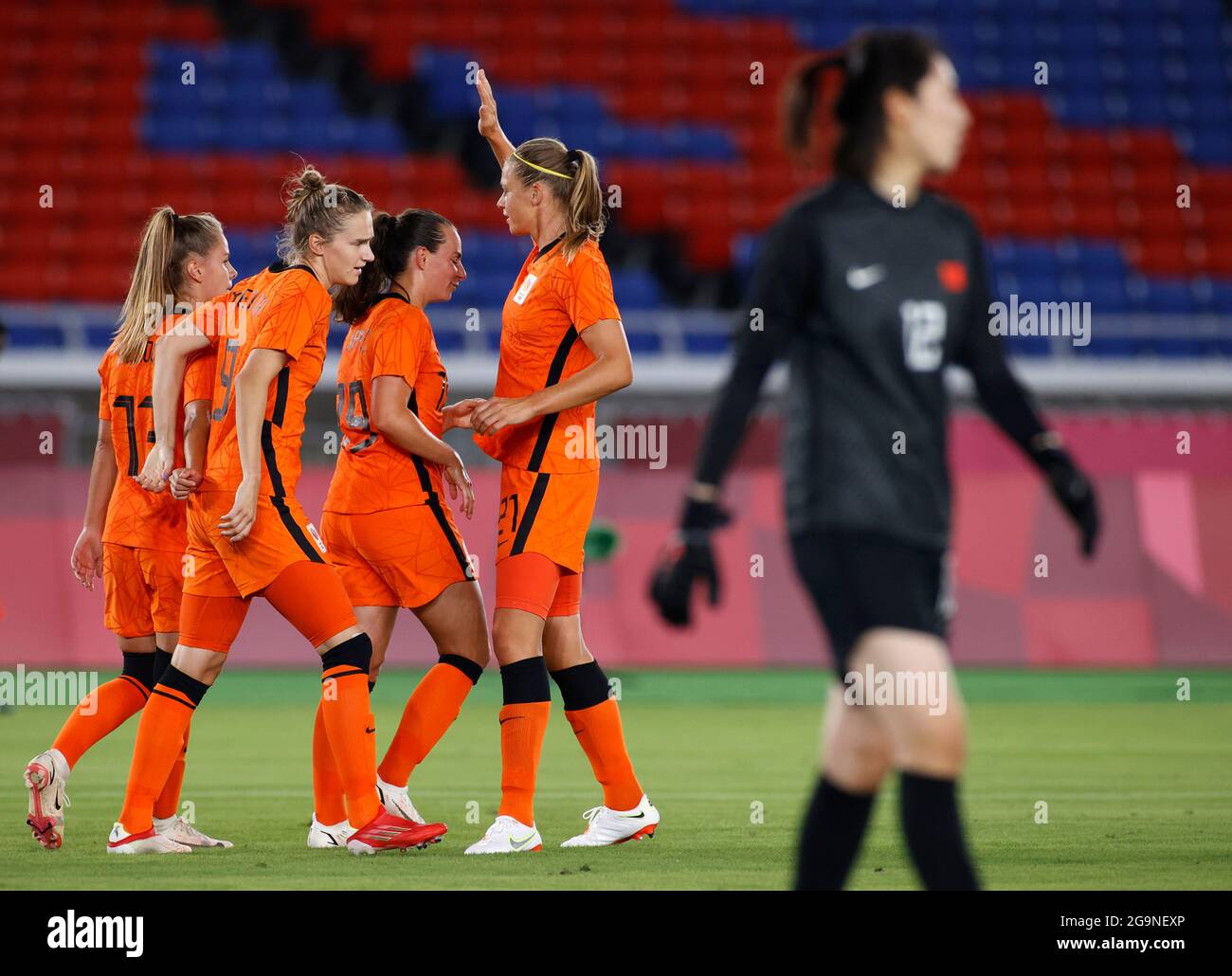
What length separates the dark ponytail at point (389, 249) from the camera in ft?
21.0

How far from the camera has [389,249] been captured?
21.1ft

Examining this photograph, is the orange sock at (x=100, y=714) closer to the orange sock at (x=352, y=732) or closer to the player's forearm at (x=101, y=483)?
the player's forearm at (x=101, y=483)

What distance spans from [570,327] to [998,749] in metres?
4.59

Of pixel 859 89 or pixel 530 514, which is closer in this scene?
pixel 859 89

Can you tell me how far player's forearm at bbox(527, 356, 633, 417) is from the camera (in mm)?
5824

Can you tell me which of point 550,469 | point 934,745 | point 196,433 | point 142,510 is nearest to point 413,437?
point 550,469

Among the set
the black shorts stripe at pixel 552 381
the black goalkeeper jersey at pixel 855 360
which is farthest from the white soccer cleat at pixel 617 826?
the black goalkeeper jersey at pixel 855 360

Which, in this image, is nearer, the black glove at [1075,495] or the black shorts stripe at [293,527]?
the black glove at [1075,495]

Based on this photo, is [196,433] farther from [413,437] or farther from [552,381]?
[552,381]

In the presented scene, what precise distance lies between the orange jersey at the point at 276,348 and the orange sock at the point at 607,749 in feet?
4.42

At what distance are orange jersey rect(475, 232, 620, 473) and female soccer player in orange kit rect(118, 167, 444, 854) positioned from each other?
0.62 meters

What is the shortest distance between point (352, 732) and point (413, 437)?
3.55 feet

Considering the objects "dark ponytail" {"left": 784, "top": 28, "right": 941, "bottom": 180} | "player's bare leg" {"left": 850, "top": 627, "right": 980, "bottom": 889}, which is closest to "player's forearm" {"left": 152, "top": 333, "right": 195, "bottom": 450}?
"dark ponytail" {"left": 784, "top": 28, "right": 941, "bottom": 180}

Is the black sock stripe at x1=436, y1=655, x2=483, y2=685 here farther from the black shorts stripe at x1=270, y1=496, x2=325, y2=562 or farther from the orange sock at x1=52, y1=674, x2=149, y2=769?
the orange sock at x1=52, y1=674, x2=149, y2=769
